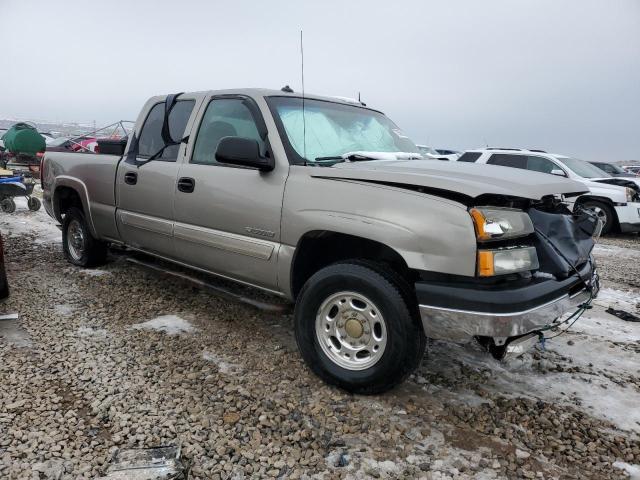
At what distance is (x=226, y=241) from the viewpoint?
3.45m

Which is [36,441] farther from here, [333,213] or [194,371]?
[333,213]

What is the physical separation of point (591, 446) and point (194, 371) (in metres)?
2.34

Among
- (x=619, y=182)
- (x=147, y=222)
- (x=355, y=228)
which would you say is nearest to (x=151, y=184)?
(x=147, y=222)

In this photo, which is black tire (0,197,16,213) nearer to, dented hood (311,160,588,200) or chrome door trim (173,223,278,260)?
chrome door trim (173,223,278,260)

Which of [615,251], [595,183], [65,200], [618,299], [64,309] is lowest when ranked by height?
[615,251]

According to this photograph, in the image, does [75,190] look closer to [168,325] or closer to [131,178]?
[131,178]

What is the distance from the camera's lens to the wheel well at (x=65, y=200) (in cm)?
534

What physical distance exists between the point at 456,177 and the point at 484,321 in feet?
2.68

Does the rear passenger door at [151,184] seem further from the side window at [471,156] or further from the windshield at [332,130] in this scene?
the side window at [471,156]

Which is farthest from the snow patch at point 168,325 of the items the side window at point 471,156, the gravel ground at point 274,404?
the side window at point 471,156

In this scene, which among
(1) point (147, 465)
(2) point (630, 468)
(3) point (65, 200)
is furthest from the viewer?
(3) point (65, 200)

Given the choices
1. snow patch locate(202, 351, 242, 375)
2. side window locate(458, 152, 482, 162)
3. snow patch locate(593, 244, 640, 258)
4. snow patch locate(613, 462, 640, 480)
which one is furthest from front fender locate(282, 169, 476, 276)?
side window locate(458, 152, 482, 162)

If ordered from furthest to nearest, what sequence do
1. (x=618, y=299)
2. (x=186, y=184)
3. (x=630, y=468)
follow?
1. (x=618, y=299)
2. (x=186, y=184)
3. (x=630, y=468)

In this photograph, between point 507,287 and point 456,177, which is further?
point 456,177
